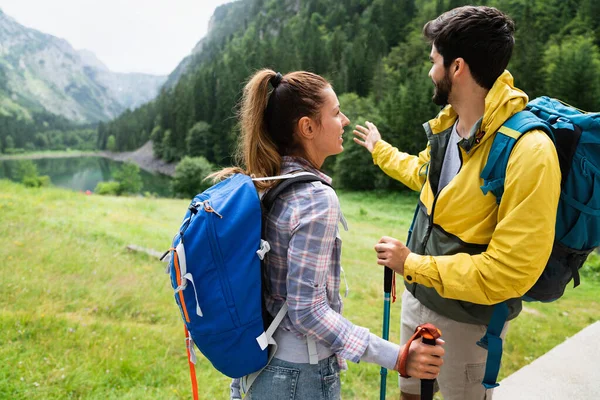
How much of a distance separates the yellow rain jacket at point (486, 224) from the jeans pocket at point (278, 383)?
2.01 ft

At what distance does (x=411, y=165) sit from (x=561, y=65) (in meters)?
36.7

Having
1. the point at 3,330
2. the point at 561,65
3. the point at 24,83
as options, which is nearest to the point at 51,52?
the point at 24,83

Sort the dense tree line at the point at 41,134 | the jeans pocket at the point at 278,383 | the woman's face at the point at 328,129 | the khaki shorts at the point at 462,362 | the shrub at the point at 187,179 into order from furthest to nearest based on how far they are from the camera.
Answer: the dense tree line at the point at 41,134 < the shrub at the point at 187,179 < the khaki shorts at the point at 462,362 < the woman's face at the point at 328,129 < the jeans pocket at the point at 278,383

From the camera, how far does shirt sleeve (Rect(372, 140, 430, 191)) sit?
2344 millimetres

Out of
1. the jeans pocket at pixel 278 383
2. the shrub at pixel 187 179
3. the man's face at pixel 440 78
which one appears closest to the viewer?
the jeans pocket at pixel 278 383

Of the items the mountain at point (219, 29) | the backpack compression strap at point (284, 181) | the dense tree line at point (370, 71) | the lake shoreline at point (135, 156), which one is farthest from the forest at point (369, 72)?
the mountain at point (219, 29)

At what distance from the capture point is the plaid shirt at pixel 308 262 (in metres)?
1.26

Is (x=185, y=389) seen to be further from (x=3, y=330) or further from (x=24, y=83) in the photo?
(x=24, y=83)

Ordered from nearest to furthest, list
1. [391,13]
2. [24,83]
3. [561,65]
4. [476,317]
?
[476,317] → [561,65] → [391,13] → [24,83]

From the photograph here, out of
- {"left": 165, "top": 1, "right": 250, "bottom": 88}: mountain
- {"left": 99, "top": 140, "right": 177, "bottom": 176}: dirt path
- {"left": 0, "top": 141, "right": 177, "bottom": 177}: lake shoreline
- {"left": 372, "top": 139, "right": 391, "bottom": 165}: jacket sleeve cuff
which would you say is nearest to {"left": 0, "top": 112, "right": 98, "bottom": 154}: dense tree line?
{"left": 0, "top": 141, "right": 177, "bottom": 177}: lake shoreline

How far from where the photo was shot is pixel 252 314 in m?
1.30

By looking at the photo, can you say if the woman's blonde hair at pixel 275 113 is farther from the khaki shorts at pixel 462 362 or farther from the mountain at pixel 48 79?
the mountain at pixel 48 79

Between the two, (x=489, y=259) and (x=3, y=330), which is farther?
(x=3, y=330)

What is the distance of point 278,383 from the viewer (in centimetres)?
137
